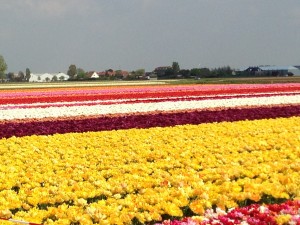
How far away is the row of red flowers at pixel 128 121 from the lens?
579 inches

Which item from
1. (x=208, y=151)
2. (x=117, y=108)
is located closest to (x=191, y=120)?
(x=117, y=108)

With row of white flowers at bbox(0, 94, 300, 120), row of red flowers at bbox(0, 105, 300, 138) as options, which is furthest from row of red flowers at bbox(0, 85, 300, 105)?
row of red flowers at bbox(0, 105, 300, 138)

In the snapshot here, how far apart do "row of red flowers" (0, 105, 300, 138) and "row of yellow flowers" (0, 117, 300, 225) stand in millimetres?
2284

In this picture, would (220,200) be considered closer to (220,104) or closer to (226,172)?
(226,172)

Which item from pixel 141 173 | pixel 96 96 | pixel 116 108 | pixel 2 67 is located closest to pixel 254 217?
pixel 141 173

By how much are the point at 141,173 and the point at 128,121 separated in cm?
871

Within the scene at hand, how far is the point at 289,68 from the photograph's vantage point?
136 metres

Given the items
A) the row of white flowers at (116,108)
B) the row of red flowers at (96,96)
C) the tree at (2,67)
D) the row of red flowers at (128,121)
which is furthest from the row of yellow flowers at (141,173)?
the tree at (2,67)

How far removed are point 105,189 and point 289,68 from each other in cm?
13499

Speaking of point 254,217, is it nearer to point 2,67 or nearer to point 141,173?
point 141,173

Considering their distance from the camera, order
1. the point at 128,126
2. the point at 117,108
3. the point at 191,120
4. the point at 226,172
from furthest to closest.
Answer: the point at 117,108 < the point at 191,120 < the point at 128,126 < the point at 226,172

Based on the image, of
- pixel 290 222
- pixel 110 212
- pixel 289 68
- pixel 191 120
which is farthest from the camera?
pixel 289 68

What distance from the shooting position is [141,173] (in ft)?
24.8

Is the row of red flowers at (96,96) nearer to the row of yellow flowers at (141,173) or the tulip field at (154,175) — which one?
the tulip field at (154,175)
